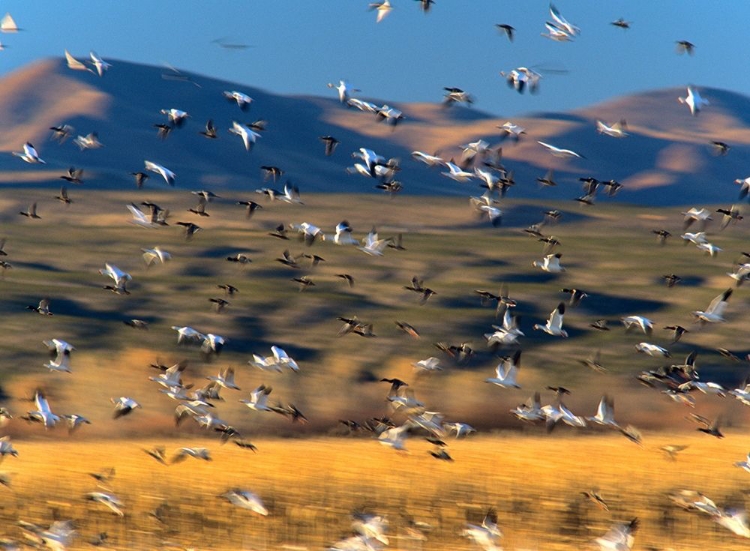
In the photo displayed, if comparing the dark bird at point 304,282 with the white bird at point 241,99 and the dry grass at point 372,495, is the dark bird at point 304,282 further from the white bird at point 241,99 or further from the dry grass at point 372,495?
the white bird at point 241,99

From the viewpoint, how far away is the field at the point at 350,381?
23.8 meters

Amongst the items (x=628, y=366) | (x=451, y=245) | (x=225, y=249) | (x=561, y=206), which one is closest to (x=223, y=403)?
(x=628, y=366)

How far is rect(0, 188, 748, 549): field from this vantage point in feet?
77.9

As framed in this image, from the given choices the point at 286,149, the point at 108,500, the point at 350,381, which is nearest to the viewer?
the point at 108,500

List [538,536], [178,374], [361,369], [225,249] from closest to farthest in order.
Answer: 1. [538,536]
2. [178,374]
3. [361,369]
4. [225,249]

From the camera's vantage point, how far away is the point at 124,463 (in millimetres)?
26609

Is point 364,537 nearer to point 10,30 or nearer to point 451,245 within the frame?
point 10,30

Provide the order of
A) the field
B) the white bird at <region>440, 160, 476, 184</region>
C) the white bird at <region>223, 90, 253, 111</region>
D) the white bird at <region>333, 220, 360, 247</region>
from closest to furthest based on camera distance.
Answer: the field, the white bird at <region>223, 90, 253, 111</region>, the white bird at <region>440, 160, 476, 184</region>, the white bird at <region>333, 220, 360, 247</region>

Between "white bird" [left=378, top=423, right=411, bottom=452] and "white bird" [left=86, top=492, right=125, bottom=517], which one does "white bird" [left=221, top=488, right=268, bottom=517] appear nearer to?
"white bird" [left=86, top=492, right=125, bottom=517]

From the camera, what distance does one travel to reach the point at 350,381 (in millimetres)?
39156

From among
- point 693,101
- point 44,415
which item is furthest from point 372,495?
point 693,101

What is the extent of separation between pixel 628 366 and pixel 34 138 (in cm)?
13485

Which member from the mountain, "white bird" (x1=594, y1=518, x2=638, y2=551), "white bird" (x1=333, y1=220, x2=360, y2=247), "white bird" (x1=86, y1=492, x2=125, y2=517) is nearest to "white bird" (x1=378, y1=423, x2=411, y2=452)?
"white bird" (x1=333, y1=220, x2=360, y2=247)

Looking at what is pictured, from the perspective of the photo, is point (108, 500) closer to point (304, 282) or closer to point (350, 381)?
point (304, 282)
